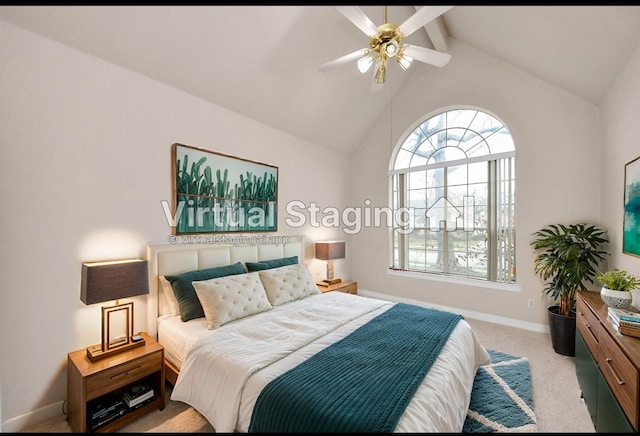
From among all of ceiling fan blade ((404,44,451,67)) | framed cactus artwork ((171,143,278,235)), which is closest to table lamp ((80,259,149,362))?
framed cactus artwork ((171,143,278,235))

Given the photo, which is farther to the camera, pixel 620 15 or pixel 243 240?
pixel 243 240

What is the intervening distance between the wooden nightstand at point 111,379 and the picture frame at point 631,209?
3617 millimetres

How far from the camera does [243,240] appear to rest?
3244 mm

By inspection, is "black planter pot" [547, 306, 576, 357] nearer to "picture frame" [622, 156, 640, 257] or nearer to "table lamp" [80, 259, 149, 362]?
"picture frame" [622, 156, 640, 257]

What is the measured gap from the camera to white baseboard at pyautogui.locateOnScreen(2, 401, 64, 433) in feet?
5.84

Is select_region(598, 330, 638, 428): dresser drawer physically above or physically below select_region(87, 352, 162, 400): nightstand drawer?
above

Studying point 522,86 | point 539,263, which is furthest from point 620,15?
point 539,263

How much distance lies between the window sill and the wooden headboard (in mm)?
1818

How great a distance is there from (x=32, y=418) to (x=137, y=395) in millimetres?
670

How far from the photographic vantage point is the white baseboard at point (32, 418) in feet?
5.84

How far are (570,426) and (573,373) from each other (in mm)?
951

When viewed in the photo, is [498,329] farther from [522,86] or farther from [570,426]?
[522,86]

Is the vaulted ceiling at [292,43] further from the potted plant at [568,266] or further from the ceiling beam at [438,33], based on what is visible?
the potted plant at [568,266]

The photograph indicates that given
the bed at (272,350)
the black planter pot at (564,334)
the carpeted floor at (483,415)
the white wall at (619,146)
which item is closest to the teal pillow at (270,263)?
the bed at (272,350)
